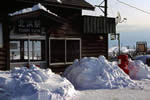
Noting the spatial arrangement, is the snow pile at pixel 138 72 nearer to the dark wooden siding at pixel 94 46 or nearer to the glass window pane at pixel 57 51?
the dark wooden siding at pixel 94 46

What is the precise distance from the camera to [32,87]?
665 cm

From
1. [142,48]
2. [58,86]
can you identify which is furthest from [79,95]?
[142,48]

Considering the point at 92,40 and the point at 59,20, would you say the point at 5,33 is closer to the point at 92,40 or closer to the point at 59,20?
the point at 59,20

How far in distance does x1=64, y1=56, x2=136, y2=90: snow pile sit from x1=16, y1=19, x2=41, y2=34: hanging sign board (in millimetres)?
2940

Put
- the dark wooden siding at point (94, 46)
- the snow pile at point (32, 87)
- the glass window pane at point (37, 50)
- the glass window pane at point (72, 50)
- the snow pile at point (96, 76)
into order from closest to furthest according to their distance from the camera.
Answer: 1. the snow pile at point (32, 87)
2. the snow pile at point (96, 76)
3. the glass window pane at point (37, 50)
4. the glass window pane at point (72, 50)
5. the dark wooden siding at point (94, 46)

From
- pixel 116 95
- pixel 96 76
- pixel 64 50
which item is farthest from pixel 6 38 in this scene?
pixel 116 95

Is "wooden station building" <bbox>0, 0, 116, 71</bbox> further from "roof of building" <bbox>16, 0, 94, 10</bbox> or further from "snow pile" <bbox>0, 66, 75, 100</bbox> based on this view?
"snow pile" <bbox>0, 66, 75, 100</bbox>

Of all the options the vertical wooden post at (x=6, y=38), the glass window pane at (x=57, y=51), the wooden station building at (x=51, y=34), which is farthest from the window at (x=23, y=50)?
the glass window pane at (x=57, y=51)

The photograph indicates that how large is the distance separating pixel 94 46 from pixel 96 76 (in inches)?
219

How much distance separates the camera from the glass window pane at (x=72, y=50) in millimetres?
13586

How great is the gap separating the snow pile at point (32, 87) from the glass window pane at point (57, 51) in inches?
192

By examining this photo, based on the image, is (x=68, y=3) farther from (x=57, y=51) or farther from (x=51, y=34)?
(x=57, y=51)

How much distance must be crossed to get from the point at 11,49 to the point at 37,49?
4.69 ft

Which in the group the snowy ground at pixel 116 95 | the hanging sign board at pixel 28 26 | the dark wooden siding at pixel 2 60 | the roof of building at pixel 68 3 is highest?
the roof of building at pixel 68 3
